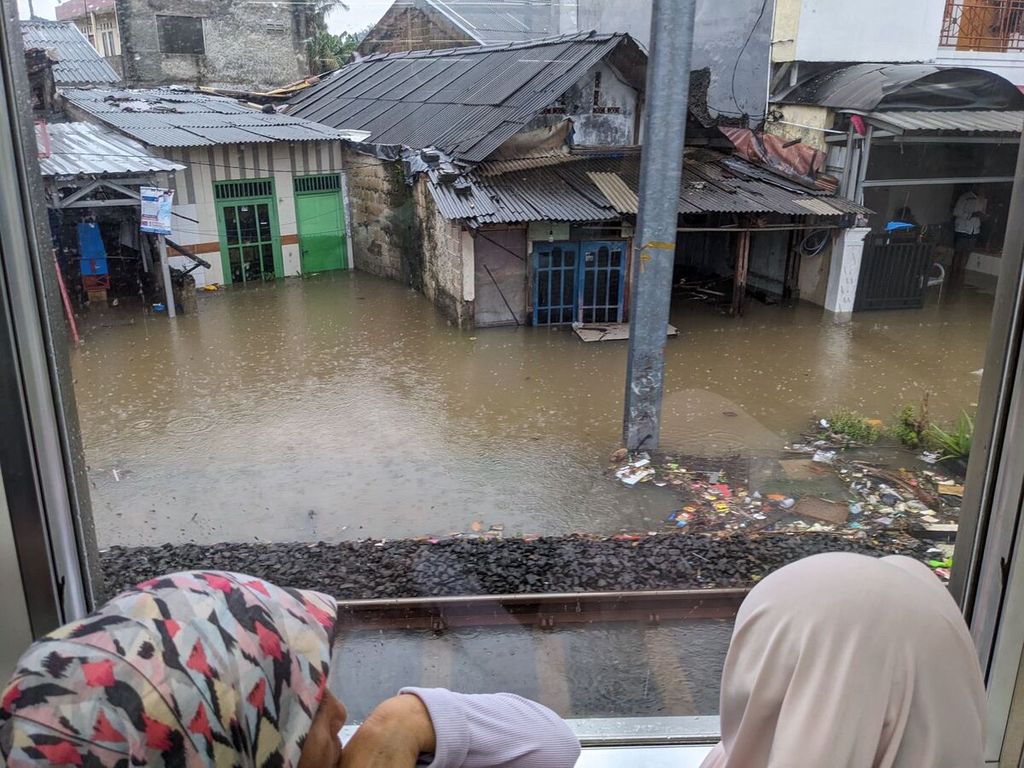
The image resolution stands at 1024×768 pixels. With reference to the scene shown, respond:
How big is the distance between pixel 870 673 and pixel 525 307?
23.0 ft

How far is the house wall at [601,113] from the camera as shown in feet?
17.6

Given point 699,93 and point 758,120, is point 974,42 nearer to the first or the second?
point 758,120

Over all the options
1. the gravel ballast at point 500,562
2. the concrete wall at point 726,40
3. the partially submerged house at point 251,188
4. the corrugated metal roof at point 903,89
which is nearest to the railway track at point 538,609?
the gravel ballast at point 500,562

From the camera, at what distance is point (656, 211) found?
4.52 meters

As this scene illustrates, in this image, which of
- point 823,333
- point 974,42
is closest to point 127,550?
point 974,42

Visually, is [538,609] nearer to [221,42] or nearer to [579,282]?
[221,42]

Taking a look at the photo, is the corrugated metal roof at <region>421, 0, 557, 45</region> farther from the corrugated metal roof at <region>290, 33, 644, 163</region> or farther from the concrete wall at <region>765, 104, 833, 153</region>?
the concrete wall at <region>765, 104, 833, 153</region>

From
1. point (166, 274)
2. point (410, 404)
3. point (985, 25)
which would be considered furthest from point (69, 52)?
point (410, 404)

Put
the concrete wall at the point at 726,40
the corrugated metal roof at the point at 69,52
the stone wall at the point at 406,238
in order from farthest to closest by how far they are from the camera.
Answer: the stone wall at the point at 406,238, the concrete wall at the point at 726,40, the corrugated metal roof at the point at 69,52

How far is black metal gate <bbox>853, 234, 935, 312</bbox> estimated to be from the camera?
3.81 meters

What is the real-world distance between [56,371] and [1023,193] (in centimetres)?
131

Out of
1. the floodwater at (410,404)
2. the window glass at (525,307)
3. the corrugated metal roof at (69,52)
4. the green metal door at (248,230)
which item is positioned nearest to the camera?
the corrugated metal roof at (69,52)

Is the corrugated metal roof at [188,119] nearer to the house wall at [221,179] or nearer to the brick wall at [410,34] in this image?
the house wall at [221,179]

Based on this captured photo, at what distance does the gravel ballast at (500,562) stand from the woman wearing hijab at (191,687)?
1625 millimetres
